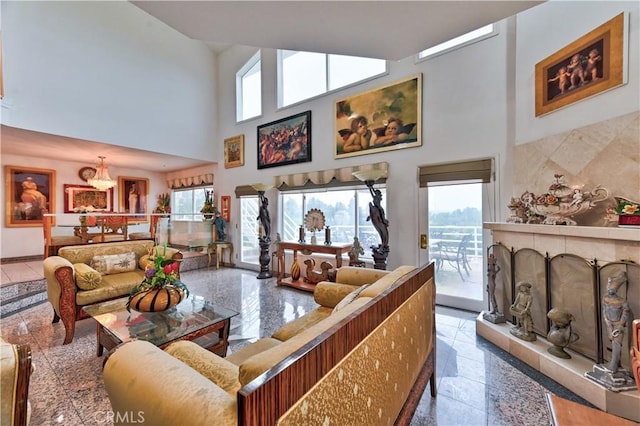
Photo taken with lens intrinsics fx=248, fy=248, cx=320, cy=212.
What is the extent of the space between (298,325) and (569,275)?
7.89 feet

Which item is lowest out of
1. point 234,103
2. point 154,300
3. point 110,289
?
point 110,289

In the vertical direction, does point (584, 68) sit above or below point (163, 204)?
above

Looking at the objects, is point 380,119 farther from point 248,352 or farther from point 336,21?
point 248,352

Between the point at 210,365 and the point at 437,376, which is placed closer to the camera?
the point at 210,365

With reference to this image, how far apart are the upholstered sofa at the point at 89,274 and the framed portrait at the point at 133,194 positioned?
4177mm

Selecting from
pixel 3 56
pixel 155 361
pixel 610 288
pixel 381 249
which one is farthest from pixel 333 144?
pixel 3 56

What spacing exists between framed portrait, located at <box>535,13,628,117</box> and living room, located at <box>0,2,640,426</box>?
69 millimetres

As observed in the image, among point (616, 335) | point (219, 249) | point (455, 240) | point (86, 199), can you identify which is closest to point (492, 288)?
point (455, 240)

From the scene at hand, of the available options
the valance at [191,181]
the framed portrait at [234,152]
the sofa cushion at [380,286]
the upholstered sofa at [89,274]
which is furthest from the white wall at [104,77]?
the sofa cushion at [380,286]

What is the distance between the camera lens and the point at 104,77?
471 cm

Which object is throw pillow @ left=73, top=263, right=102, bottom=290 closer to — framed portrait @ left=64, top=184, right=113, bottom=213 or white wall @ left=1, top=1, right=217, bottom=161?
white wall @ left=1, top=1, right=217, bottom=161

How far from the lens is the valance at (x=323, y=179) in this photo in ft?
14.3

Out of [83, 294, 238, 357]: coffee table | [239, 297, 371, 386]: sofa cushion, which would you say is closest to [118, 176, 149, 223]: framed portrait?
[83, 294, 238, 357]: coffee table

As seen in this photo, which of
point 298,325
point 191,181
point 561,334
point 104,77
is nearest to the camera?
point 298,325
